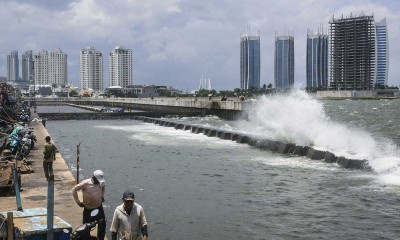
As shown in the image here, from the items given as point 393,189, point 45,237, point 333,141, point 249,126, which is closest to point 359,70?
point 249,126

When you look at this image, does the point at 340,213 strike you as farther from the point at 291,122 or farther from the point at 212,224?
the point at 291,122

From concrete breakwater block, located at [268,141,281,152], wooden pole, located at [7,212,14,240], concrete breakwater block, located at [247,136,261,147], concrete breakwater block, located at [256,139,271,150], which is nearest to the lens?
wooden pole, located at [7,212,14,240]

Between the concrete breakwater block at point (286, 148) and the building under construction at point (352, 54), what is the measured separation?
166 m

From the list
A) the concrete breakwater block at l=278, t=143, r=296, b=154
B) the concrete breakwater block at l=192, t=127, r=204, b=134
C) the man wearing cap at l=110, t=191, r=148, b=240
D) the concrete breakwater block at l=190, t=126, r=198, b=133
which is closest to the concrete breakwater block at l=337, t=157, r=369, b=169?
the concrete breakwater block at l=278, t=143, r=296, b=154

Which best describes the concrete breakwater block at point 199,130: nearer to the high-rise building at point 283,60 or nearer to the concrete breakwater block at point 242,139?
the concrete breakwater block at point 242,139

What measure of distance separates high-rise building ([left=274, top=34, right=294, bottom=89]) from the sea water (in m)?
157

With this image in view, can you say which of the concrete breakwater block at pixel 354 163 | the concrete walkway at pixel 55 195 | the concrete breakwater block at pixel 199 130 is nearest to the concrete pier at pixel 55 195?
the concrete walkway at pixel 55 195

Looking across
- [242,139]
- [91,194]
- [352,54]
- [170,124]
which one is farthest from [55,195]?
[352,54]

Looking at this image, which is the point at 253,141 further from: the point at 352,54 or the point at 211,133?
the point at 352,54

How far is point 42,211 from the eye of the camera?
7723 millimetres

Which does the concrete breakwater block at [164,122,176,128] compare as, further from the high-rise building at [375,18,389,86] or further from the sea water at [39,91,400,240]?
the high-rise building at [375,18,389,86]

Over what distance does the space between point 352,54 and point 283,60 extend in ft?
87.1

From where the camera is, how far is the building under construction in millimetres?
186750

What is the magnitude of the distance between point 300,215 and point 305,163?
32.4 ft
